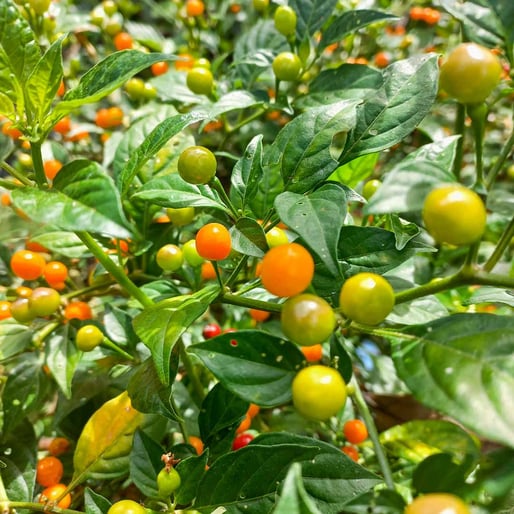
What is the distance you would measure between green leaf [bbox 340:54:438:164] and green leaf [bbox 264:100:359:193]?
0.17ft

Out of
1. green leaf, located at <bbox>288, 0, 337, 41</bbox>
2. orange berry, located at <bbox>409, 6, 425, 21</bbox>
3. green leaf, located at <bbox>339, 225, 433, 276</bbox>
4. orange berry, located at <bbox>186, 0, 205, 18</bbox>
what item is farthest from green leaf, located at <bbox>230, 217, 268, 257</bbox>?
orange berry, located at <bbox>409, 6, 425, 21</bbox>

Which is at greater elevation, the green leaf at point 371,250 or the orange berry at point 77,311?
the green leaf at point 371,250

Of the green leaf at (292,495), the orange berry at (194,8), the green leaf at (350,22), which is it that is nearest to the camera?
the green leaf at (292,495)

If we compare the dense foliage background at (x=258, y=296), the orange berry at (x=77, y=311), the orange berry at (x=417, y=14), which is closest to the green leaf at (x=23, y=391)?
the dense foliage background at (x=258, y=296)

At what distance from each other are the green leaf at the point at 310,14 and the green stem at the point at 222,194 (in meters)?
0.47

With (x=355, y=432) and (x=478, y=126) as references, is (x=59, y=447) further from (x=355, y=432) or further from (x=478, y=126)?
(x=478, y=126)

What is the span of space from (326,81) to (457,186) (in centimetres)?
58

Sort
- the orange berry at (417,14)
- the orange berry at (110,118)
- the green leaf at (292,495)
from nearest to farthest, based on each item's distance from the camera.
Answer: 1. the green leaf at (292,495)
2. the orange berry at (110,118)
3. the orange berry at (417,14)

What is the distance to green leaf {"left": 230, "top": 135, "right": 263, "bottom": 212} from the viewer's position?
0.59m

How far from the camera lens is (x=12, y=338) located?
84 centimetres

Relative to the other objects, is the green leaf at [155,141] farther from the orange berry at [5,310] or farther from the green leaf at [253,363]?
the orange berry at [5,310]

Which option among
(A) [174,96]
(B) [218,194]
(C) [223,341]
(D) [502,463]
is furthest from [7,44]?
(D) [502,463]

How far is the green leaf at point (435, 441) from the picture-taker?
504 mm

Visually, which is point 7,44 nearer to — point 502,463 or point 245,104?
point 245,104
